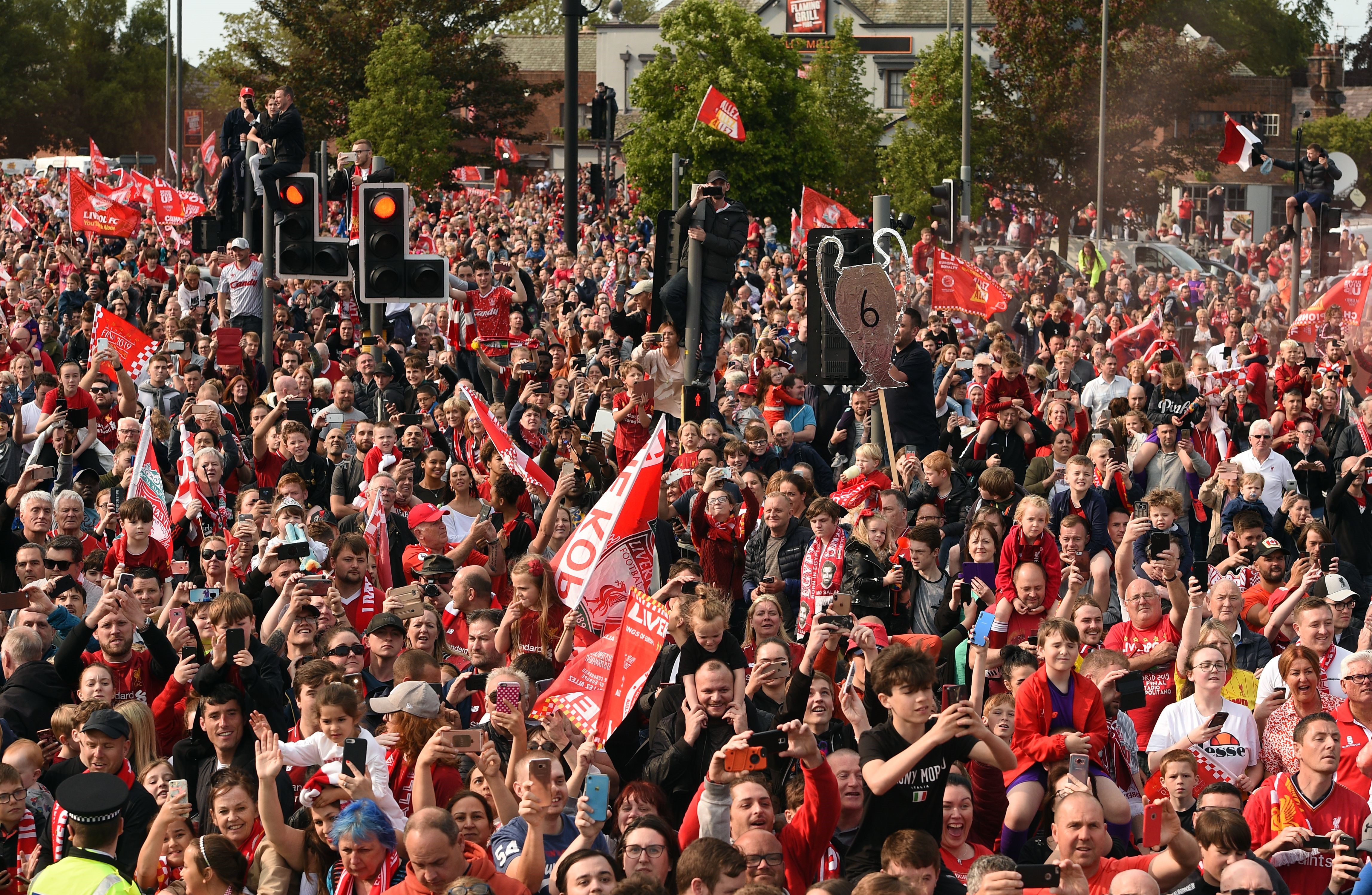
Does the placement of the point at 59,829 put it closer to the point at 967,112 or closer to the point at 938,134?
the point at 967,112

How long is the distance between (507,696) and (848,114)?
166ft

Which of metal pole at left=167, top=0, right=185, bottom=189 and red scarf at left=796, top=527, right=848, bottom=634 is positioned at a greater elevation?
metal pole at left=167, top=0, right=185, bottom=189

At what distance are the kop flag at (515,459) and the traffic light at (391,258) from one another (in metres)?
1.13

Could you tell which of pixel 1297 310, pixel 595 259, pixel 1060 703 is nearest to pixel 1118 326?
pixel 1297 310

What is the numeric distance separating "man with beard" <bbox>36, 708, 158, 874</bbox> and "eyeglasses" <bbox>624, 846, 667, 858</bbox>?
1.72 metres

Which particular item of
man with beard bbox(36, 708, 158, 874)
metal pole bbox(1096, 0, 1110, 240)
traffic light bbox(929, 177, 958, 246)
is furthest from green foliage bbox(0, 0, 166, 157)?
man with beard bbox(36, 708, 158, 874)

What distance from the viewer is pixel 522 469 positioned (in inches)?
446

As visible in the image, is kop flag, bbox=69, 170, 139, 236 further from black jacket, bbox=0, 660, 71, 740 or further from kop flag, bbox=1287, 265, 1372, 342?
black jacket, bbox=0, 660, 71, 740

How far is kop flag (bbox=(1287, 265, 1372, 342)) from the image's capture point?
17344mm

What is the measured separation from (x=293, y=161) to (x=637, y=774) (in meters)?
7.65

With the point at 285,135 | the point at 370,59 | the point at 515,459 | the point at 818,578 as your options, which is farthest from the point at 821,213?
the point at 370,59

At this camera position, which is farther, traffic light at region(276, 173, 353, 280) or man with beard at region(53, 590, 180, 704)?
traffic light at region(276, 173, 353, 280)

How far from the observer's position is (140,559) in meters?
10.1

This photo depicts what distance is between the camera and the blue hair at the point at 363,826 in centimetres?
606
